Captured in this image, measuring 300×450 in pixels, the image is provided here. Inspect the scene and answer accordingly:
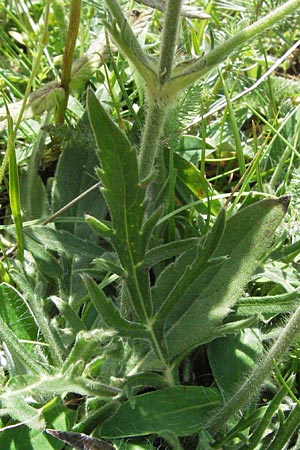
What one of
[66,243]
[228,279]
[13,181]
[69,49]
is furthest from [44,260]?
[69,49]

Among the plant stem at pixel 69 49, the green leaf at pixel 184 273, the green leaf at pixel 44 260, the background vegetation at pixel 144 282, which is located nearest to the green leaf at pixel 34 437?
the background vegetation at pixel 144 282

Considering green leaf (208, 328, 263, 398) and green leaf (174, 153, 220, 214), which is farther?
green leaf (174, 153, 220, 214)

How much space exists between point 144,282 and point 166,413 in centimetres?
32

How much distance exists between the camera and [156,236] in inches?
71.2

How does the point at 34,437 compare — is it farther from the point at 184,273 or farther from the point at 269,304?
the point at 269,304

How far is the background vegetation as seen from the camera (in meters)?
1.38

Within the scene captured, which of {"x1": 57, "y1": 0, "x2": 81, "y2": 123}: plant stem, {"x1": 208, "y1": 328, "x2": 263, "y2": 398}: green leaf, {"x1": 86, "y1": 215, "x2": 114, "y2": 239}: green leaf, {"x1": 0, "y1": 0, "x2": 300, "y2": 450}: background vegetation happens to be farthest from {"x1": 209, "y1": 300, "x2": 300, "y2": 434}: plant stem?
{"x1": 57, "y1": 0, "x2": 81, "y2": 123}: plant stem

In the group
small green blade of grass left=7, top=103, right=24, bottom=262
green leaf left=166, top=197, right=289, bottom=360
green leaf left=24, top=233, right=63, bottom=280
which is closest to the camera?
green leaf left=166, top=197, right=289, bottom=360

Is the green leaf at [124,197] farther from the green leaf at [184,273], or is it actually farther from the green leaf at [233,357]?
the green leaf at [233,357]

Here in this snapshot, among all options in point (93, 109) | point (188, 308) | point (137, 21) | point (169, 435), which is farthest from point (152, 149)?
point (137, 21)

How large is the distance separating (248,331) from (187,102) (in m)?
0.65

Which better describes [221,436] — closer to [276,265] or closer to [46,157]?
[276,265]

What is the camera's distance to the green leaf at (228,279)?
1.53 metres

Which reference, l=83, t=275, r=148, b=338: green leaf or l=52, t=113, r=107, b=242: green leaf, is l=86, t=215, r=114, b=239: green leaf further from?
l=52, t=113, r=107, b=242: green leaf
